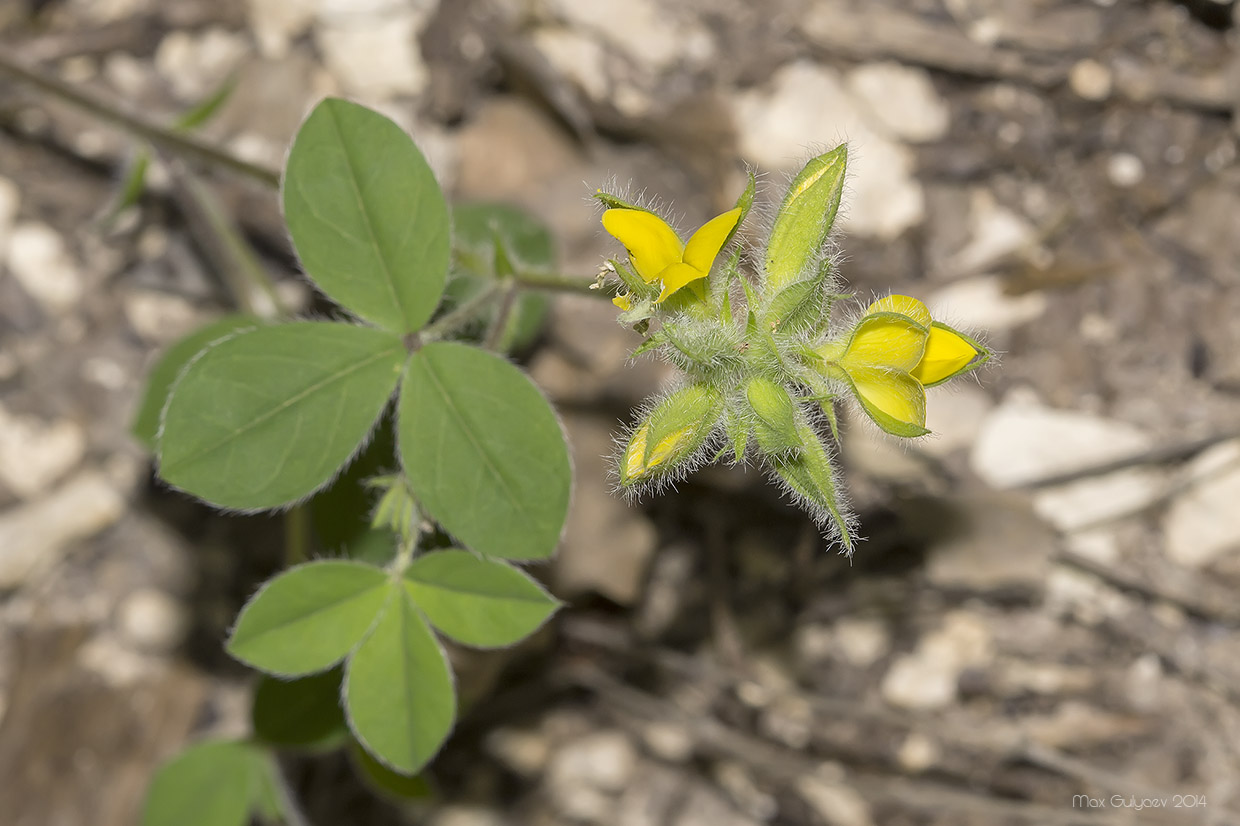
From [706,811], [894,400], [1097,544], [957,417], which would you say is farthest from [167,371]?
[1097,544]

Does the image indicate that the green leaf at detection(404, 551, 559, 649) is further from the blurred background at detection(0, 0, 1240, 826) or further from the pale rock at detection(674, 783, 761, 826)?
the pale rock at detection(674, 783, 761, 826)

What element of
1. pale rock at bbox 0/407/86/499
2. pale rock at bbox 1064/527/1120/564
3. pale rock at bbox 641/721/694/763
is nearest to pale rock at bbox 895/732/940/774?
pale rock at bbox 641/721/694/763

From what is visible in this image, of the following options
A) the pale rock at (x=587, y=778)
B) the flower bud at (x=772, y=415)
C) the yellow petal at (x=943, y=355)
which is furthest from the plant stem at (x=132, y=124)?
the pale rock at (x=587, y=778)

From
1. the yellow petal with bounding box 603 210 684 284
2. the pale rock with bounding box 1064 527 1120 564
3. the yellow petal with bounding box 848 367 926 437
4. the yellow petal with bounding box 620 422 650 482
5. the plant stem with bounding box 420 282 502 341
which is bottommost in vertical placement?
the pale rock with bounding box 1064 527 1120 564

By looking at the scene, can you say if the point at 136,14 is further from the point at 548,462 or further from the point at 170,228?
the point at 548,462

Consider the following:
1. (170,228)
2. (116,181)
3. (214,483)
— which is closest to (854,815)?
(214,483)

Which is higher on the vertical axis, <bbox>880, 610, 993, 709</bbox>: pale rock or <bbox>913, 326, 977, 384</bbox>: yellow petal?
<bbox>913, 326, 977, 384</bbox>: yellow petal
